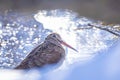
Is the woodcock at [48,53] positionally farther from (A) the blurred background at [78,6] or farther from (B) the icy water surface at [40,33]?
(A) the blurred background at [78,6]

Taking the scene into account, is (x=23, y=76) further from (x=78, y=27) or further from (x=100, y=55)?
(x=78, y=27)

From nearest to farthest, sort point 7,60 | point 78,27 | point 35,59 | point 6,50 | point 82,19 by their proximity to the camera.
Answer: point 35,59 → point 7,60 → point 6,50 → point 78,27 → point 82,19

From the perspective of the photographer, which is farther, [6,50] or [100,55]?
[6,50]

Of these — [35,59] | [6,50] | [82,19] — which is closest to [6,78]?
[35,59]

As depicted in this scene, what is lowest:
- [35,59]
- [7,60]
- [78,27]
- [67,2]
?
[35,59]

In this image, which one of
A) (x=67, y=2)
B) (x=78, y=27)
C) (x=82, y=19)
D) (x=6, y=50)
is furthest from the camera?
(x=67, y=2)

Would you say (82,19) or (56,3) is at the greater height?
(56,3)

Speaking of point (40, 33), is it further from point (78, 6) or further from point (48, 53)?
point (48, 53)

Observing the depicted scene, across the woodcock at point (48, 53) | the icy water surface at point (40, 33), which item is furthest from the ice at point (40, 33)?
the woodcock at point (48, 53)
